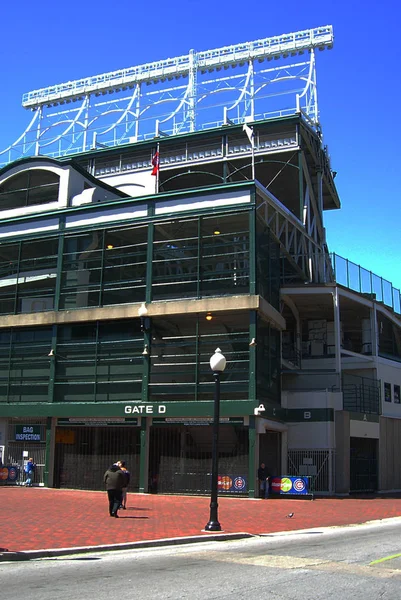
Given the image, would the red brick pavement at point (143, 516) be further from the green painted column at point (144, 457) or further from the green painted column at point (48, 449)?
the green painted column at point (48, 449)

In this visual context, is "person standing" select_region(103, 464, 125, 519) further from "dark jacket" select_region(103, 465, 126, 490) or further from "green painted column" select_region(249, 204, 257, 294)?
"green painted column" select_region(249, 204, 257, 294)

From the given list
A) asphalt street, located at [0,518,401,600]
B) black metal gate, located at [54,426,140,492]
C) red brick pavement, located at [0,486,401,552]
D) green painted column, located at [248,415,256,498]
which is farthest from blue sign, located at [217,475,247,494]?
asphalt street, located at [0,518,401,600]

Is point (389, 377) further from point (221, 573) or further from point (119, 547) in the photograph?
point (221, 573)

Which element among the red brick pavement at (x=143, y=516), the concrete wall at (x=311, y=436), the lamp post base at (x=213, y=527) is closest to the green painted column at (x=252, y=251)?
the concrete wall at (x=311, y=436)

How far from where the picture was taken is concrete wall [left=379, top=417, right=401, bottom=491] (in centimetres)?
3534

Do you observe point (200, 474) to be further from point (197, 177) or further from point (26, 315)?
point (197, 177)

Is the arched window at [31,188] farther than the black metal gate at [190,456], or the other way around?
the arched window at [31,188]

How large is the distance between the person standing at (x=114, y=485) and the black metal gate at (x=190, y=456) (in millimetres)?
10068

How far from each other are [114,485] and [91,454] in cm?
1350

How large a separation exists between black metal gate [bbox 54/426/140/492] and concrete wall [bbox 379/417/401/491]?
13.9 meters

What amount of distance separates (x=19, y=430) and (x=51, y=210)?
11.2 meters

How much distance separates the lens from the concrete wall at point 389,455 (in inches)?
1391

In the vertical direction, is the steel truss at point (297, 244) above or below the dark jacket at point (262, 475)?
above

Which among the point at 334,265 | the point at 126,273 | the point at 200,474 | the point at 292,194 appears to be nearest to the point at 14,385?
the point at 126,273
